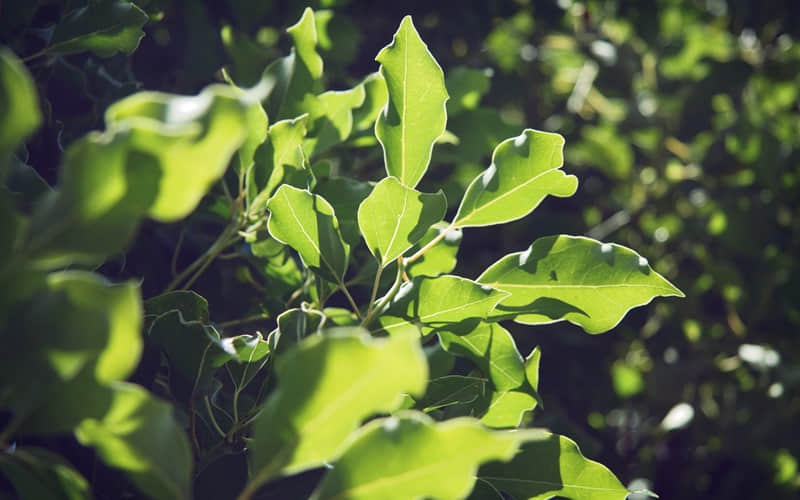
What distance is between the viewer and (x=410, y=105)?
845mm

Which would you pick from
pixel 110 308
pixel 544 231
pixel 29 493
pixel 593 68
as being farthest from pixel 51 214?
pixel 593 68

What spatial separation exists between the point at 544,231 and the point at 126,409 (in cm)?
138

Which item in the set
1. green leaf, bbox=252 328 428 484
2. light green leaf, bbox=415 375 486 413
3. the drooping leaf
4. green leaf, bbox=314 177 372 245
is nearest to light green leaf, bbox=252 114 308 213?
green leaf, bbox=314 177 372 245

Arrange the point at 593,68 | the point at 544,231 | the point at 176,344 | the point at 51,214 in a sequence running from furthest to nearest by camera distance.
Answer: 1. the point at 593,68
2. the point at 544,231
3. the point at 176,344
4. the point at 51,214

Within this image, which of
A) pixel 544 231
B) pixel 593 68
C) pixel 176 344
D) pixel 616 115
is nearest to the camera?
pixel 176 344

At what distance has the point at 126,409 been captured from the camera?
51 centimetres

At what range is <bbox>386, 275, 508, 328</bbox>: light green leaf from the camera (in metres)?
0.79

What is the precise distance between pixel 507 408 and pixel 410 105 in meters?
0.37

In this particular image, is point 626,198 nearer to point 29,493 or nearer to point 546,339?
point 546,339

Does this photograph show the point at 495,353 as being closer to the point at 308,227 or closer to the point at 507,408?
the point at 507,408

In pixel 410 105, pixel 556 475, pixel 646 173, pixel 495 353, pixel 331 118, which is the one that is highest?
pixel 410 105

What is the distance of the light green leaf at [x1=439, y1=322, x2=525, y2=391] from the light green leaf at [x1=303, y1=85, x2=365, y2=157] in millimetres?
345

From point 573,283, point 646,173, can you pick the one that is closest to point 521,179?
point 573,283

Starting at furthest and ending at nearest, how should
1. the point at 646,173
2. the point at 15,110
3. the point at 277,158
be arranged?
the point at 646,173, the point at 277,158, the point at 15,110
